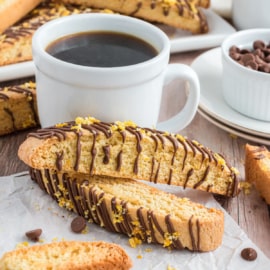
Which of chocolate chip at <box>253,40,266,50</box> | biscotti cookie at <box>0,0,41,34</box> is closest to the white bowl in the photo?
chocolate chip at <box>253,40,266,50</box>

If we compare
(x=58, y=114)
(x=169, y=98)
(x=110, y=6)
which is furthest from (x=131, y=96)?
(x=110, y=6)

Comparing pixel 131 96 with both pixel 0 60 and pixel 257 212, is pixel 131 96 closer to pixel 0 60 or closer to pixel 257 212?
pixel 257 212

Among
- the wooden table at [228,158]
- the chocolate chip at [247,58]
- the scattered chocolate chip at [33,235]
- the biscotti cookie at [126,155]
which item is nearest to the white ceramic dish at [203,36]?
the wooden table at [228,158]

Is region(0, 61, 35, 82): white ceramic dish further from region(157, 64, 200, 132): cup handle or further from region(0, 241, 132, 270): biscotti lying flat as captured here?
region(0, 241, 132, 270): biscotti lying flat

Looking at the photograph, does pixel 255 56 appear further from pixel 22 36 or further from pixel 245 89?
pixel 22 36

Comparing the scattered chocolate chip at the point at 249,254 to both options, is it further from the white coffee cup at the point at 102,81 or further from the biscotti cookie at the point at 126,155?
the white coffee cup at the point at 102,81

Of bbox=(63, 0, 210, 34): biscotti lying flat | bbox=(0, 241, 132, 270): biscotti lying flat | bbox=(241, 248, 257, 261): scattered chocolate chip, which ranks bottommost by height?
bbox=(241, 248, 257, 261): scattered chocolate chip

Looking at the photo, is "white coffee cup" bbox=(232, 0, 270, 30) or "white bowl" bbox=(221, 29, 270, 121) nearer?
"white bowl" bbox=(221, 29, 270, 121)

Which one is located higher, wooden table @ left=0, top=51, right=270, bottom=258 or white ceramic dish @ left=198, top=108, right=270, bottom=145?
white ceramic dish @ left=198, top=108, right=270, bottom=145

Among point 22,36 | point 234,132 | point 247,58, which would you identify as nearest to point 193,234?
point 234,132
